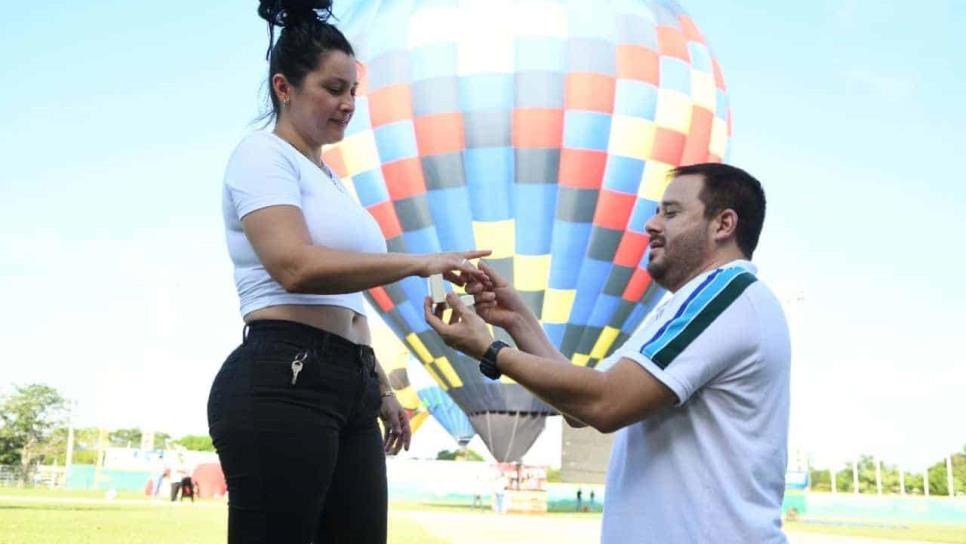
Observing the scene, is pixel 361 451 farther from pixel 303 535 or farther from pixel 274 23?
pixel 274 23

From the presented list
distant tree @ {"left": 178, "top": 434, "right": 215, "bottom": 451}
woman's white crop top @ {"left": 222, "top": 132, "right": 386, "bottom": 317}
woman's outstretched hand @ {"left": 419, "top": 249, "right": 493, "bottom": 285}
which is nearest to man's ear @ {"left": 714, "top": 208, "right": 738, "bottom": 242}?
woman's outstretched hand @ {"left": 419, "top": 249, "right": 493, "bottom": 285}

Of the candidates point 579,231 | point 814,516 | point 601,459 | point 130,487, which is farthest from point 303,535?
point 601,459

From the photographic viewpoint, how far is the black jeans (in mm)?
2574

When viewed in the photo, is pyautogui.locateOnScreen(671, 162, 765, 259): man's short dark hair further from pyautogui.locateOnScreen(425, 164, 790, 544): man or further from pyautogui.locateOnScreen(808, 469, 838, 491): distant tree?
pyautogui.locateOnScreen(808, 469, 838, 491): distant tree

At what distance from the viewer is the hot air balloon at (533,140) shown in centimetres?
1895

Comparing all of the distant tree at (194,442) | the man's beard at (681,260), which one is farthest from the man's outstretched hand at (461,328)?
the distant tree at (194,442)

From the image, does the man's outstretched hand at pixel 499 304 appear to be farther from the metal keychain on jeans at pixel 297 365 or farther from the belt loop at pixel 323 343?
the metal keychain on jeans at pixel 297 365

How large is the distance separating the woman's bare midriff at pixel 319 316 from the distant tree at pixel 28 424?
7002cm

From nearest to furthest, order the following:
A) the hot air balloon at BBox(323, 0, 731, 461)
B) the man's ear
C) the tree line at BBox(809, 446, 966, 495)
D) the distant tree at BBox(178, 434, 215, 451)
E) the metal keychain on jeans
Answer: the metal keychain on jeans < the man's ear < the hot air balloon at BBox(323, 0, 731, 461) < the tree line at BBox(809, 446, 966, 495) < the distant tree at BBox(178, 434, 215, 451)

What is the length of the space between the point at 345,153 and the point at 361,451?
1698cm

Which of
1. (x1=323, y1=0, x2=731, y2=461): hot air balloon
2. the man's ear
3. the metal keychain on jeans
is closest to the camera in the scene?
the metal keychain on jeans

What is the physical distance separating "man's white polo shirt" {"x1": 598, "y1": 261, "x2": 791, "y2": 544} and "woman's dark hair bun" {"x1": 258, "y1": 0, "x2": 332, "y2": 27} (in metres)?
1.26

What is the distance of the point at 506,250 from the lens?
19.3m

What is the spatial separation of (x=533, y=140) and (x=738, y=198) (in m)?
16.3
